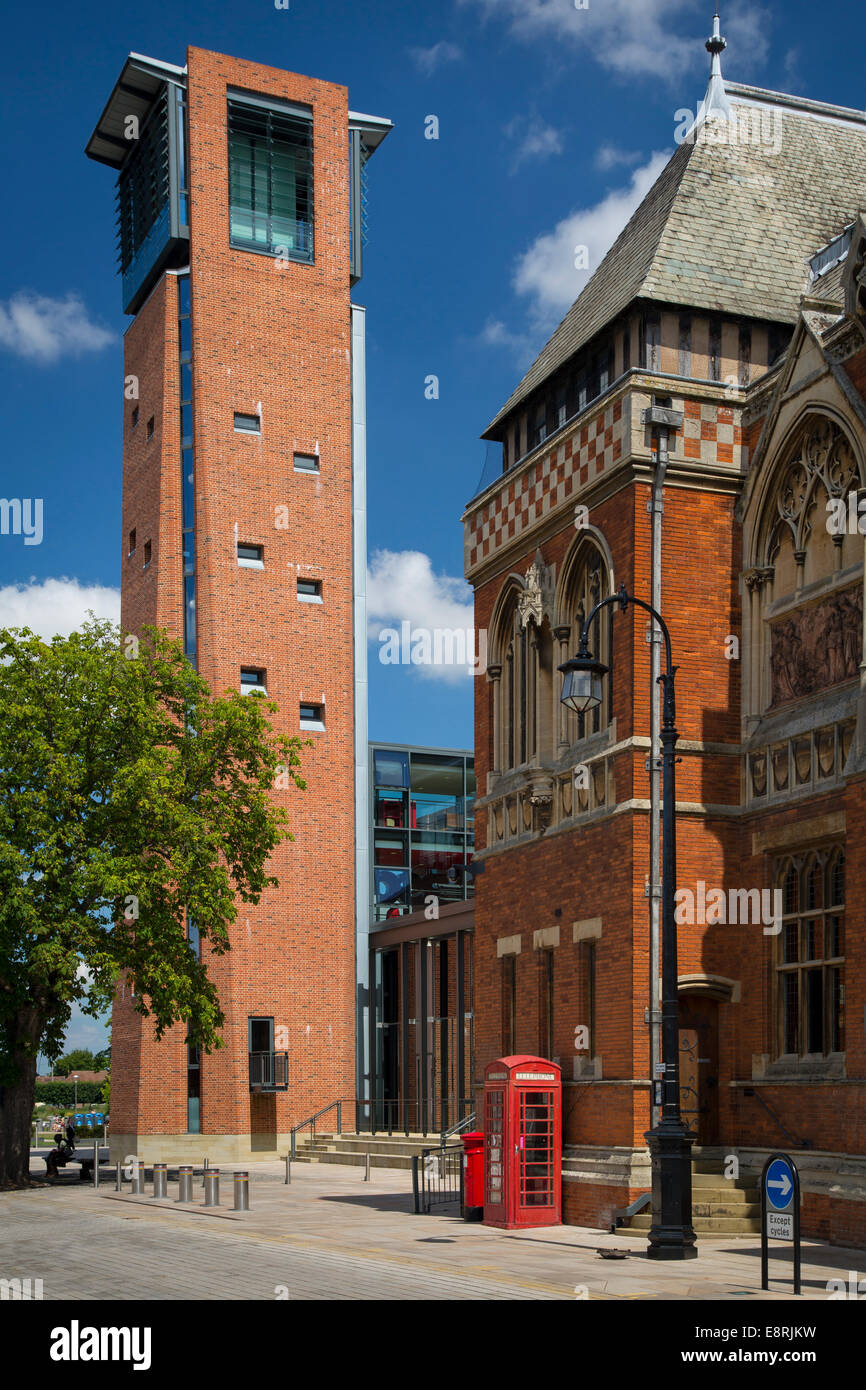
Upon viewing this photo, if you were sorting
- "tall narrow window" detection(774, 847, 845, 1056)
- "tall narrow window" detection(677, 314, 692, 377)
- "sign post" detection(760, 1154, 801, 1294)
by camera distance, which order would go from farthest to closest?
1. "tall narrow window" detection(677, 314, 692, 377)
2. "tall narrow window" detection(774, 847, 845, 1056)
3. "sign post" detection(760, 1154, 801, 1294)

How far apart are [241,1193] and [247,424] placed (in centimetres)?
2572

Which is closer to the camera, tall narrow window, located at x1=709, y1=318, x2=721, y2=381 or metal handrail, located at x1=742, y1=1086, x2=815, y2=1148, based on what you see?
metal handrail, located at x1=742, y1=1086, x2=815, y2=1148

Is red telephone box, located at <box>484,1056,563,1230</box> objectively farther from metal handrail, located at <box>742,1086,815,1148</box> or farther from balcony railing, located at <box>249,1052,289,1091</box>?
balcony railing, located at <box>249,1052,289,1091</box>

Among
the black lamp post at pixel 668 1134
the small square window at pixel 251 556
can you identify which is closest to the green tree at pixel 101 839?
the small square window at pixel 251 556

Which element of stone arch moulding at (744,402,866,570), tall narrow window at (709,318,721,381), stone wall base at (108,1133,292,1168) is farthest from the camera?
stone wall base at (108,1133,292,1168)

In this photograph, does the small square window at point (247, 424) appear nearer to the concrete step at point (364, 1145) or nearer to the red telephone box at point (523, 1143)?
the concrete step at point (364, 1145)

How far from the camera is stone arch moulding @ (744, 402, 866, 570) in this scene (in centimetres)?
2117

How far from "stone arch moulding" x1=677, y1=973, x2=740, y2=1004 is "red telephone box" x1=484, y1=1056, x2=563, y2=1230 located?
2.38 m

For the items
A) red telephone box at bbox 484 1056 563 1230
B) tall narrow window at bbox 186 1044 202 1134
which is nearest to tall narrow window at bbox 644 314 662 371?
red telephone box at bbox 484 1056 563 1230

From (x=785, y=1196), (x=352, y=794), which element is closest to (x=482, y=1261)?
(x=785, y=1196)

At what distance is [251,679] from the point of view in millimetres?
44844

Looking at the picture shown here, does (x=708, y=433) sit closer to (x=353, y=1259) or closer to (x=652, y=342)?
(x=652, y=342)

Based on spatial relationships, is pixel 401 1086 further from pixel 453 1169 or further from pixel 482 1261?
pixel 482 1261

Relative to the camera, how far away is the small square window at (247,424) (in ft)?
149
